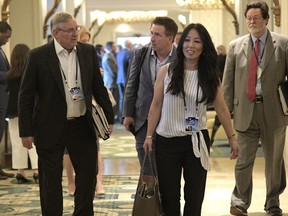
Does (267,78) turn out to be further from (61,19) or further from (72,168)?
(72,168)

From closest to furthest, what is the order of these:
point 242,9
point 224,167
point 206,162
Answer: point 206,162 → point 224,167 → point 242,9

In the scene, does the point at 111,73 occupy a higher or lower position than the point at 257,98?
lower

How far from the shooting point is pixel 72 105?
4.61 meters

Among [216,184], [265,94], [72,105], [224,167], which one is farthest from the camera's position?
[224,167]

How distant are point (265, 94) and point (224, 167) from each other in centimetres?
325

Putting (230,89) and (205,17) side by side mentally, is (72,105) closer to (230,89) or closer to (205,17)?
(230,89)

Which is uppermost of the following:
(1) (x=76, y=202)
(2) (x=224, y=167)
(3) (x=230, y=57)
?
(3) (x=230, y=57)

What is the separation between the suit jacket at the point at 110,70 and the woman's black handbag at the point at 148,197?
11875mm

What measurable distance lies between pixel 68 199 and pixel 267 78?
2.28 m

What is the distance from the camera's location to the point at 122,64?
54.0 ft

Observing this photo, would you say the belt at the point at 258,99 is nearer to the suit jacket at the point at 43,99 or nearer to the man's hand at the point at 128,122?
the man's hand at the point at 128,122

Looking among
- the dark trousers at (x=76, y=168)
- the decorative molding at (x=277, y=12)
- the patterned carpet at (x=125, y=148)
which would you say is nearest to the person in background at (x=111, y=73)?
the patterned carpet at (x=125, y=148)

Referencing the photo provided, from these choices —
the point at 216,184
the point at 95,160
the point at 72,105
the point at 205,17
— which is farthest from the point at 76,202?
the point at 205,17

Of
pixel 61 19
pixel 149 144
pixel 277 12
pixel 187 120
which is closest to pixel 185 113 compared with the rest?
pixel 187 120
